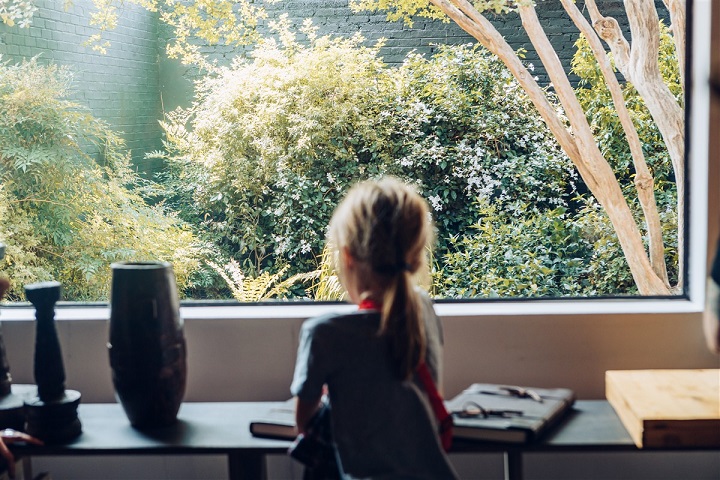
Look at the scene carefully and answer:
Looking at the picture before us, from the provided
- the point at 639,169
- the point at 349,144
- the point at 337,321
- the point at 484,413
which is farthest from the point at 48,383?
the point at 349,144

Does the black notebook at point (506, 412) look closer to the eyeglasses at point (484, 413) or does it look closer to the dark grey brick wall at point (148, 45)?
the eyeglasses at point (484, 413)

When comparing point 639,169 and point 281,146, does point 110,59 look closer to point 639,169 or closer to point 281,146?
point 281,146

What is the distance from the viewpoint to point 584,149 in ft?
12.4

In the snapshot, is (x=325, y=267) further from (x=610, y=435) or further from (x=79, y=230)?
(x=610, y=435)

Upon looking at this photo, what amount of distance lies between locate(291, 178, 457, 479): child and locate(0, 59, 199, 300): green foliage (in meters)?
3.28

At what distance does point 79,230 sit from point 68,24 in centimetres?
126

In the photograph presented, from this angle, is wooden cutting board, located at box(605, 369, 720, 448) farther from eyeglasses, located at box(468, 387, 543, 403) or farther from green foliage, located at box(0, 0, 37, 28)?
green foliage, located at box(0, 0, 37, 28)

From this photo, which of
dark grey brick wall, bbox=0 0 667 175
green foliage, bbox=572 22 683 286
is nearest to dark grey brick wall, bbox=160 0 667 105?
dark grey brick wall, bbox=0 0 667 175

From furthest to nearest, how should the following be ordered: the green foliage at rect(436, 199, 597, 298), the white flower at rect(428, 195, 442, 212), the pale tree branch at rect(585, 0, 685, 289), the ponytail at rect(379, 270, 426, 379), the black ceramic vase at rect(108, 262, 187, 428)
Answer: the white flower at rect(428, 195, 442, 212), the green foliage at rect(436, 199, 597, 298), the pale tree branch at rect(585, 0, 685, 289), the black ceramic vase at rect(108, 262, 187, 428), the ponytail at rect(379, 270, 426, 379)

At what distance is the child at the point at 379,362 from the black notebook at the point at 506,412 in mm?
133

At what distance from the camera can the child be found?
124cm

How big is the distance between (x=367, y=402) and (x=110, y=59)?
13.4ft

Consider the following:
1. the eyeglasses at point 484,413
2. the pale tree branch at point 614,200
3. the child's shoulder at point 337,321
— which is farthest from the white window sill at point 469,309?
the pale tree branch at point 614,200

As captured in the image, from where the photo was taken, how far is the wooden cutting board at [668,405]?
4.28ft
